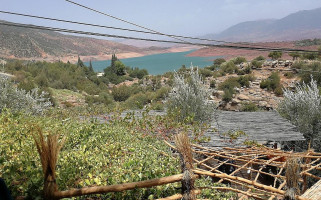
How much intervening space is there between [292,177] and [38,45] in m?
73.2

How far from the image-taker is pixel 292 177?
8.40ft

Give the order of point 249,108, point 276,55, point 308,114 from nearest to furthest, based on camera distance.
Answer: point 308,114
point 249,108
point 276,55

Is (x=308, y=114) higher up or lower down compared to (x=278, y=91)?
higher up

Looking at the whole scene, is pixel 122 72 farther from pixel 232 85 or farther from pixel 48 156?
pixel 48 156

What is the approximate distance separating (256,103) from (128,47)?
11004 cm

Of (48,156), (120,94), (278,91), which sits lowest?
(120,94)

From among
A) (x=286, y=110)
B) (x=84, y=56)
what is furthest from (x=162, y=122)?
(x=84, y=56)

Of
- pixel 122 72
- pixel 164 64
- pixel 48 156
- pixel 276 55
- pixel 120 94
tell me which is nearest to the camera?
pixel 48 156

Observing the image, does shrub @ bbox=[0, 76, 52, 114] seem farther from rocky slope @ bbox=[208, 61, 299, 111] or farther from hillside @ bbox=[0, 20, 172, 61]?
hillside @ bbox=[0, 20, 172, 61]

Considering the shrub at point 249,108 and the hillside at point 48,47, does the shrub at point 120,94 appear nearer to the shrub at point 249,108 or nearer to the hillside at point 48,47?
the shrub at point 249,108

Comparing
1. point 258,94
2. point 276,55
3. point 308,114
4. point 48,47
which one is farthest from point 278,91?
point 48,47

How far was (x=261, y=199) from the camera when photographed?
10.6 feet

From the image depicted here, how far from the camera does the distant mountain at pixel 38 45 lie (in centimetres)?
5881

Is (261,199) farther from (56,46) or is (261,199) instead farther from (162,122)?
(56,46)
